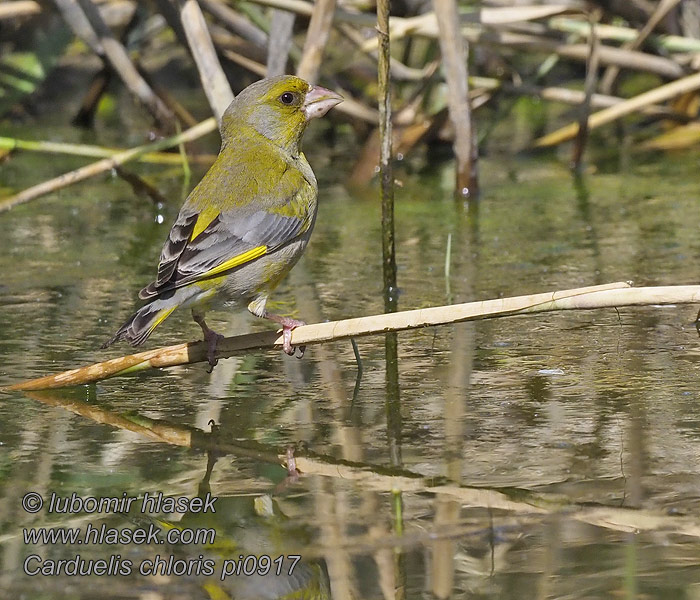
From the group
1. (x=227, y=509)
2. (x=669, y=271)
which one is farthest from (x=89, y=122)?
(x=227, y=509)

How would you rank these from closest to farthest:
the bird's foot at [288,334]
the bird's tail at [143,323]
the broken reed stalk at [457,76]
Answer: the bird's tail at [143,323] < the bird's foot at [288,334] < the broken reed stalk at [457,76]

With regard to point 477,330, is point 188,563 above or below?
below

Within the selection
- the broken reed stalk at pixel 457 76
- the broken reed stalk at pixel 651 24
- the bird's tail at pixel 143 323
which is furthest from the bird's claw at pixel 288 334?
the broken reed stalk at pixel 651 24

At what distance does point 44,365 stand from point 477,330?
70.8 inches

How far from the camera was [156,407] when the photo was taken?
4266 mm

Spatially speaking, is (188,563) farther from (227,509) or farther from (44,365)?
(44,365)

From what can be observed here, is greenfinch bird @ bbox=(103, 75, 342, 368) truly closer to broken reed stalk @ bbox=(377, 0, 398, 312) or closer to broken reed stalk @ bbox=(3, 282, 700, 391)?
broken reed stalk @ bbox=(3, 282, 700, 391)

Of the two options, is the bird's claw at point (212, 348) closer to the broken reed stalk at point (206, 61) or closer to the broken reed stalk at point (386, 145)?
the broken reed stalk at point (386, 145)

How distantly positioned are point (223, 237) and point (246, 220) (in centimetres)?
15

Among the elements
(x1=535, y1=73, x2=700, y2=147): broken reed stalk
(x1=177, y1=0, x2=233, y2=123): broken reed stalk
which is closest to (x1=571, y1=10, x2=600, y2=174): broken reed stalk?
(x1=535, y1=73, x2=700, y2=147): broken reed stalk

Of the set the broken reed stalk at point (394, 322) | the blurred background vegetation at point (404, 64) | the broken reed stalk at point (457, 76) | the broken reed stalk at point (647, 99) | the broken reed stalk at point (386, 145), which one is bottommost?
the broken reed stalk at point (394, 322)

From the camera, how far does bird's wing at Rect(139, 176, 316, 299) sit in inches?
171

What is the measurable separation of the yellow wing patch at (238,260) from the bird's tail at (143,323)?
0.20 meters

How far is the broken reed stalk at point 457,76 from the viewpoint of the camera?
7055mm
